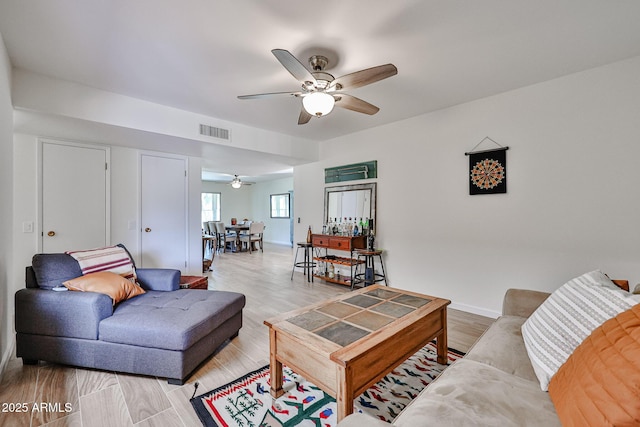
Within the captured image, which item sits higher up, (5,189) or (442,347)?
(5,189)

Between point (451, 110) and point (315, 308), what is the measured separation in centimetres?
292

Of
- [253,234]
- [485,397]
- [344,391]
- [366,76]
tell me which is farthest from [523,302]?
[253,234]

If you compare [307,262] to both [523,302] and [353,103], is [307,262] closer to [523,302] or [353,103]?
[353,103]

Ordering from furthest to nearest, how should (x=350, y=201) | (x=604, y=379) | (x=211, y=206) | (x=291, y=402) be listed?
(x=211, y=206) < (x=350, y=201) < (x=291, y=402) < (x=604, y=379)

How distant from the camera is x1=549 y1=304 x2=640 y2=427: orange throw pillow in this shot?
76cm

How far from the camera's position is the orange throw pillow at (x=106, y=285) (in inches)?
87.1

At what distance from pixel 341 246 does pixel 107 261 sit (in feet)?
9.50

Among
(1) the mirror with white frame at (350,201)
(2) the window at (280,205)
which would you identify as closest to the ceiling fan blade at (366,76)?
(1) the mirror with white frame at (350,201)

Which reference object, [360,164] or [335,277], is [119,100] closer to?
[360,164]

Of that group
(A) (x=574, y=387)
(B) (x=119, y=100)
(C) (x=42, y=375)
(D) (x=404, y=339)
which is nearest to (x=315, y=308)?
(D) (x=404, y=339)

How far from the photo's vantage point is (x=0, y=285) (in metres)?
1.96

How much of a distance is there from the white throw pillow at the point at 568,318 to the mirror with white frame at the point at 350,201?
9.30 feet

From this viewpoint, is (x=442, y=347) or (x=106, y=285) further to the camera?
(x=106, y=285)

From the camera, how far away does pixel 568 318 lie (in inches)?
52.4
